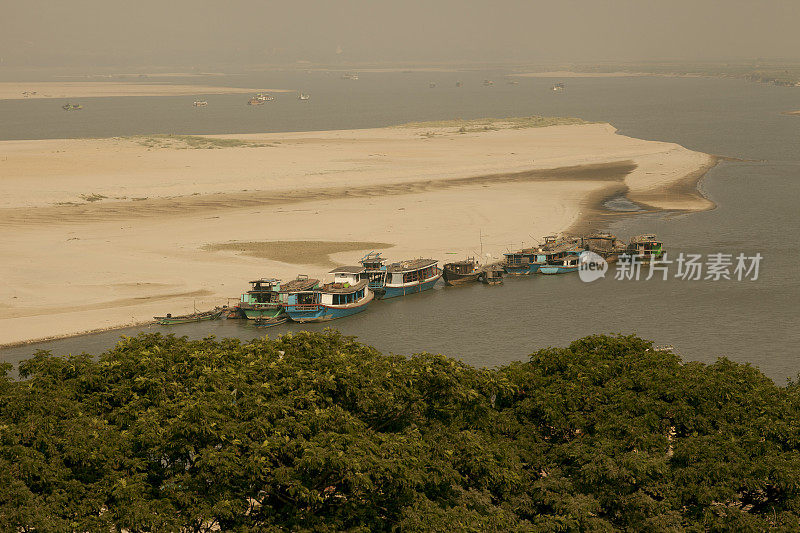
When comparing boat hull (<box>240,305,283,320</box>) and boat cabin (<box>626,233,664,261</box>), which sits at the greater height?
boat cabin (<box>626,233,664,261</box>)

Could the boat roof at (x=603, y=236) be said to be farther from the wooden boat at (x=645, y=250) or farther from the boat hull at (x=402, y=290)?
the boat hull at (x=402, y=290)

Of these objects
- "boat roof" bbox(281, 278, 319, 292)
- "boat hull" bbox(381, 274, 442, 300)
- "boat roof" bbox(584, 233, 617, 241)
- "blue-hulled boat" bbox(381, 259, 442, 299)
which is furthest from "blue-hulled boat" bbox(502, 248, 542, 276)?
"boat roof" bbox(281, 278, 319, 292)

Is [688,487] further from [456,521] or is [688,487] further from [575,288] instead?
[575,288]

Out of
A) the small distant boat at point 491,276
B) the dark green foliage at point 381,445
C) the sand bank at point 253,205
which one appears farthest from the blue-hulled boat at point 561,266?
the dark green foliage at point 381,445

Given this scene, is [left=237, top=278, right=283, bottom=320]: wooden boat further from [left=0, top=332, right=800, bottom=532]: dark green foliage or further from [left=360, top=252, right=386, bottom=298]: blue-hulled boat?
[left=0, top=332, right=800, bottom=532]: dark green foliage

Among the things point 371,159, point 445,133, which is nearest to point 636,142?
point 445,133

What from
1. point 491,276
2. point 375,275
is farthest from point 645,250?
point 375,275

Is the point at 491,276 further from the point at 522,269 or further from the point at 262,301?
the point at 262,301
